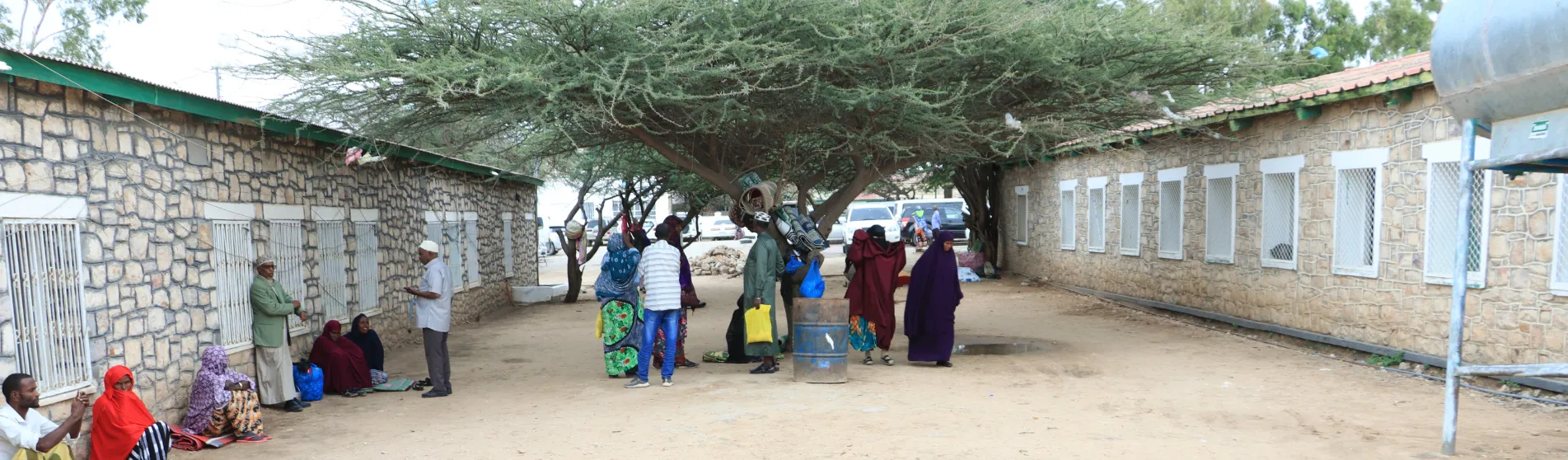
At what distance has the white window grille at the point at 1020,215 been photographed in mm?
21828

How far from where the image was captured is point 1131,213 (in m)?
16.3

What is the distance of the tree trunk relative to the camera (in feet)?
76.9

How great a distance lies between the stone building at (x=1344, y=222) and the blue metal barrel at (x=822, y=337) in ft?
15.2

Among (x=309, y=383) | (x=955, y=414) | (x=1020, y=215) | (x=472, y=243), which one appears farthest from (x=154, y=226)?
(x=1020, y=215)

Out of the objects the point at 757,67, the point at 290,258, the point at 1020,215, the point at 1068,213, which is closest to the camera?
the point at 757,67

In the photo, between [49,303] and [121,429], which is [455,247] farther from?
[121,429]

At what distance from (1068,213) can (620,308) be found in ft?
38.1

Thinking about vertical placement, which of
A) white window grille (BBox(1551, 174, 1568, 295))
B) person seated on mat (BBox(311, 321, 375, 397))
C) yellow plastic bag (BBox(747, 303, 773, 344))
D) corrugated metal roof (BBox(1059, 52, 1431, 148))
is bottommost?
person seated on mat (BBox(311, 321, 375, 397))

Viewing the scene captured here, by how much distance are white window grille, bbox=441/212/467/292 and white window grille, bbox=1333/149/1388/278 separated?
34.6ft

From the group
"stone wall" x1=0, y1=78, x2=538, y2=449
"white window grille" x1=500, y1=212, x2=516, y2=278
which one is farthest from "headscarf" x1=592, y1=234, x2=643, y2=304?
"white window grille" x1=500, y1=212, x2=516, y2=278

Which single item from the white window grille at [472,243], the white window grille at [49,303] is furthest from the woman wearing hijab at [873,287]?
the white window grille at [472,243]

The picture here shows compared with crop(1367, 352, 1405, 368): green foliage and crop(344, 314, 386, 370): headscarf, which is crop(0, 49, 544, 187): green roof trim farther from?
crop(1367, 352, 1405, 368): green foliage

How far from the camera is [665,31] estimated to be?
9359mm

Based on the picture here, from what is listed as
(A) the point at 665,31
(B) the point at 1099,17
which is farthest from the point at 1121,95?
(A) the point at 665,31
